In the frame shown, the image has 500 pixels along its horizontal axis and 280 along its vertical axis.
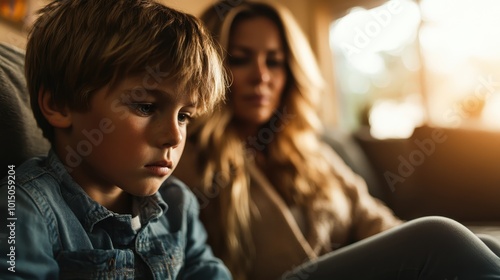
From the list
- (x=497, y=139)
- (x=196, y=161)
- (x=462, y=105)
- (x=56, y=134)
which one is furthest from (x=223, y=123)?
(x=462, y=105)

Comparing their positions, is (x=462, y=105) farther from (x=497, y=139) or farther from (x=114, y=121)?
(x=114, y=121)

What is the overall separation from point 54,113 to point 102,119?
8cm

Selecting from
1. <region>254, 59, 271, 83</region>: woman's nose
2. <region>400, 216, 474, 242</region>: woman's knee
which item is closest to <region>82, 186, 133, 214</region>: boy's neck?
<region>400, 216, 474, 242</region>: woman's knee

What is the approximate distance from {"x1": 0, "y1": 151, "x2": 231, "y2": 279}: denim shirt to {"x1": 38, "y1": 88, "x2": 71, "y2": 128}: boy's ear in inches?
1.9

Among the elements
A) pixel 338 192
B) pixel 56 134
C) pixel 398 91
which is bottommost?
pixel 398 91

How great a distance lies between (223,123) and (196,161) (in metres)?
0.12

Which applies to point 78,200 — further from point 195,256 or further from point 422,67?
point 422,67

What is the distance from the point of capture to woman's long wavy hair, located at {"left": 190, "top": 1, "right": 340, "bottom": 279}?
1.10 m

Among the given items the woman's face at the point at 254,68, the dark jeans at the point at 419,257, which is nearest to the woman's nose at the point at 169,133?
the dark jeans at the point at 419,257

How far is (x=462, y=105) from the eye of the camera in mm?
2760

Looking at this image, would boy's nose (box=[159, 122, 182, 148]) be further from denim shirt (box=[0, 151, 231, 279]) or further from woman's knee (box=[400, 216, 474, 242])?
woman's knee (box=[400, 216, 474, 242])

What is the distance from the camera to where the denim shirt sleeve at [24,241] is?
548mm

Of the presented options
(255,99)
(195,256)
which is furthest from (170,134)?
(255,99)

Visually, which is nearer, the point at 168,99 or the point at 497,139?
the point at 168,99
